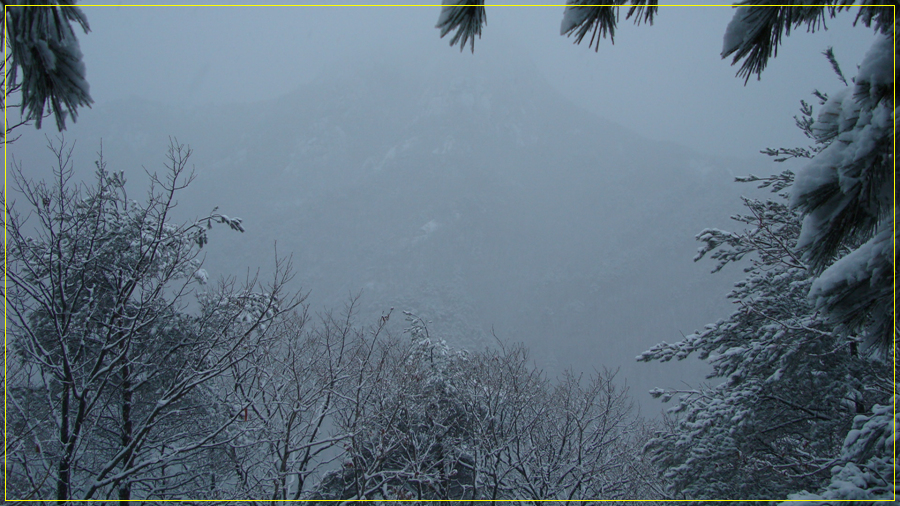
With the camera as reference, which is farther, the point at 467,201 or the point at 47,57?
the point at 467,201

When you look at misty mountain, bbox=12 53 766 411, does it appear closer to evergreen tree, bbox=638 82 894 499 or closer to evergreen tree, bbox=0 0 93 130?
evergreen tree, bbox=638 82 894 499

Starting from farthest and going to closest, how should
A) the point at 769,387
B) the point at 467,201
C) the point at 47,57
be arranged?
the point at 467,201 → the point at 769,387 → the point at 47,57

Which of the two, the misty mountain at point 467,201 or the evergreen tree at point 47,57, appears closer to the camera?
the evergreen tree at point 47,57

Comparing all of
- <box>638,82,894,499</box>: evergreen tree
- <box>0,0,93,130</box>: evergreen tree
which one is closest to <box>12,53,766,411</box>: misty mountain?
<box>638,82,894,499</box>: evergreen tree

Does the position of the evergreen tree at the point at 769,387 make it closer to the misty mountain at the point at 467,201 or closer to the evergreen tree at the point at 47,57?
the evergreen tree at the point at 47,57

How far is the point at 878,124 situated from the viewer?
1069 millimetres

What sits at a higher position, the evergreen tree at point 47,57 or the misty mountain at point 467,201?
the misty mountain at point 467,201

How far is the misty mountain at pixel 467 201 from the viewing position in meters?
61.7

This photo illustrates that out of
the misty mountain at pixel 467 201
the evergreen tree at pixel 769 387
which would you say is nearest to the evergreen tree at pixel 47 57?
the evergreen tree at pixel 769 387

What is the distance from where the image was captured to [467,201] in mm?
86938

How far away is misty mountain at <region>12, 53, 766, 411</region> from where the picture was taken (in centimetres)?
6166

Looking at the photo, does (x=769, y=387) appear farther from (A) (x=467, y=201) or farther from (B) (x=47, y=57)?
(A) (x=467, y=201)

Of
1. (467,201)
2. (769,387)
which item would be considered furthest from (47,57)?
(467,201)

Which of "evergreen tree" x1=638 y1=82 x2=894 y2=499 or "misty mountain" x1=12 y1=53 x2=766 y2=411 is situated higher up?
"misty mountain" x1=12 y1=53 x2=766 y2=411
